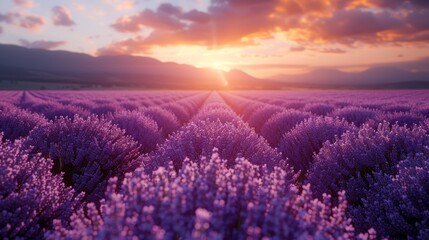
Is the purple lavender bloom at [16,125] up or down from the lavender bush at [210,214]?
down

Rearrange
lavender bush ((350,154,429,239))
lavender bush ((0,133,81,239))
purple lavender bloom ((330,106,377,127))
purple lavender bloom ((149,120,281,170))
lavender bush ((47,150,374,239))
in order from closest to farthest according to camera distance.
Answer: lavender bush ((47,150,374,239)) → lavender bush ((0,133,81,239)) → lavender bush ((350,154,429,239)) → purple lavender bloom ((149,120,281,170)) → purple lavender bloom ((330,106,377,127))

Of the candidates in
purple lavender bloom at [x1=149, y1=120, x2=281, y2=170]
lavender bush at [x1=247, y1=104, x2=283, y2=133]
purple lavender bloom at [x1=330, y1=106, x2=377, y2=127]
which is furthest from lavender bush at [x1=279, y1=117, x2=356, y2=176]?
lavender bush at [x1=247, y1=104, x2=283, y2=133]

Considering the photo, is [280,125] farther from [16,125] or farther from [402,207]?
[402,207]

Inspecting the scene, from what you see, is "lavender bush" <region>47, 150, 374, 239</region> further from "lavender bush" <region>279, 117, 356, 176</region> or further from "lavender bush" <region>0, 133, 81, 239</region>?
"lavender bush" <region>279, 117, 356, 176</region>

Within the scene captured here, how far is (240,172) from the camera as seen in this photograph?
2.36m

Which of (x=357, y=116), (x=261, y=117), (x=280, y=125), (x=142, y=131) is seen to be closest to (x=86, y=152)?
(x=142, y=131)

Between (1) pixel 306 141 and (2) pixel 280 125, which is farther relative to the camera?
(2) pixel 280 125

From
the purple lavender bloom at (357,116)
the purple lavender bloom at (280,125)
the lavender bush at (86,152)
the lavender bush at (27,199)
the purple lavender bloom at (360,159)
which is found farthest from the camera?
the purple lavender bloom at (357,116)

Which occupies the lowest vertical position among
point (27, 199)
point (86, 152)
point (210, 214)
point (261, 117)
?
point (261, 117)

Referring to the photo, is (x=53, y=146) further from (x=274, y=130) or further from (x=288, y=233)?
(x=274, y=130)

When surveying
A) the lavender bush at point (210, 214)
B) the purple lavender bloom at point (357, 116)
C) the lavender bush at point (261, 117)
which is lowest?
the lavender bush at point (261, 117)

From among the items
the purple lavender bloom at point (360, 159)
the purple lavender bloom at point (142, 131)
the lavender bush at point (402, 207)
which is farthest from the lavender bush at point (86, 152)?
the lavender bush at point (402, 207)

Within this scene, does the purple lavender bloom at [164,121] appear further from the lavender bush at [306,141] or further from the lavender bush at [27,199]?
the lavender bush at [27,199]

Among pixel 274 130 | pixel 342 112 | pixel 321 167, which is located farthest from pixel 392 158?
pixel 342 112
